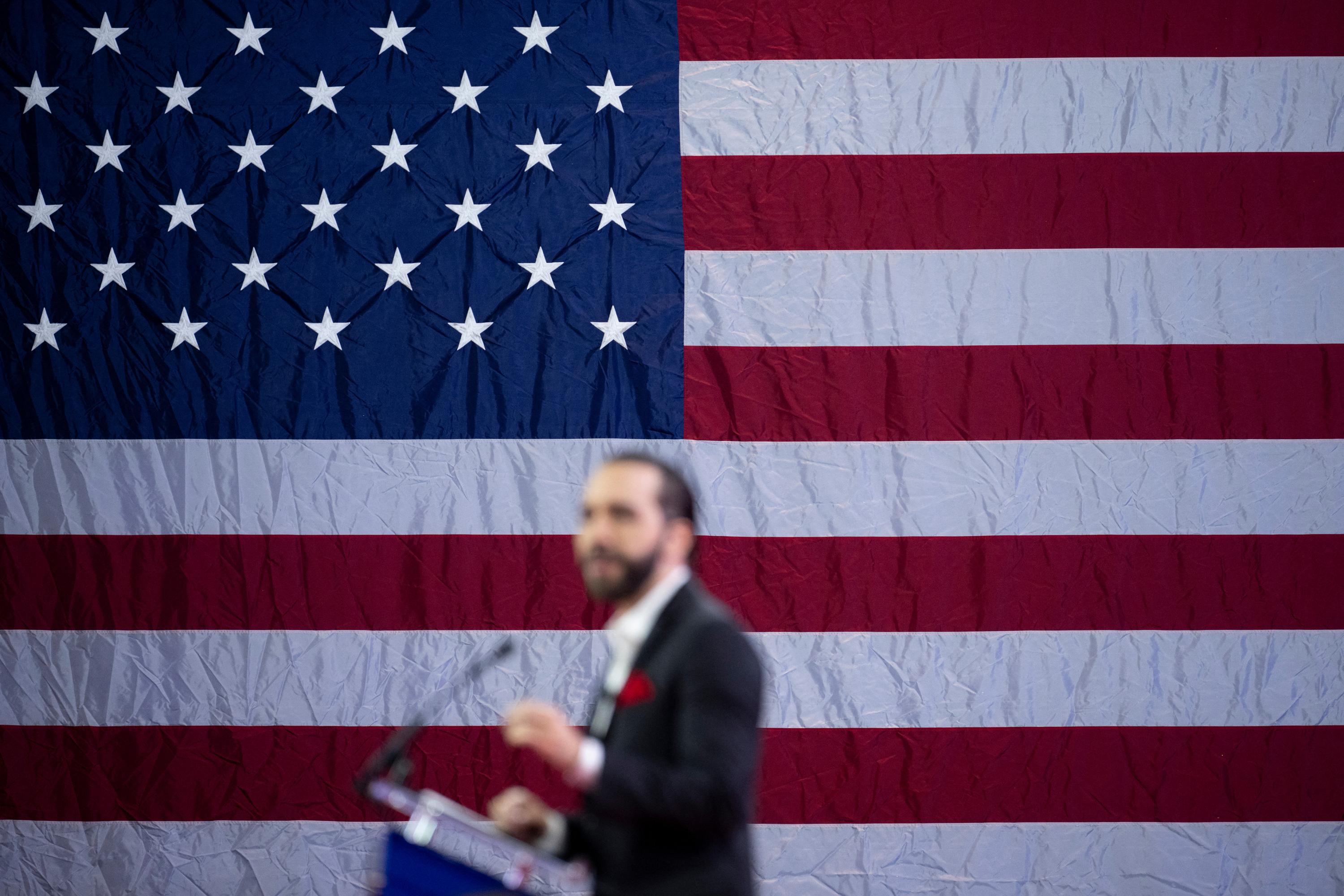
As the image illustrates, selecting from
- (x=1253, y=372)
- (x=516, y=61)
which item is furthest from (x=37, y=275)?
(x=1253, y=372)

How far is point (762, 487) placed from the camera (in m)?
2.54

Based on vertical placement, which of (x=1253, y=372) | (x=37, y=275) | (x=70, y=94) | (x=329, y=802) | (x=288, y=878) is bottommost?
(x=288, y=878)

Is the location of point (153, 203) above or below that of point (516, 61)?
below

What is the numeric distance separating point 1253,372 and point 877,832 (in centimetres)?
135

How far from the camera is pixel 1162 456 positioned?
2.54 meters

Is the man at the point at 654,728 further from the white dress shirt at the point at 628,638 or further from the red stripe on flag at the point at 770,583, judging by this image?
the red stripe on flag at the point at 770,583

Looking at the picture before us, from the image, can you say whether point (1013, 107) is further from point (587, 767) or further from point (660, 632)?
point (587, 767)

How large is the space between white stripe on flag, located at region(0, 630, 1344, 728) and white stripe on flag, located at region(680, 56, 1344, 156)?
1116 millimetres

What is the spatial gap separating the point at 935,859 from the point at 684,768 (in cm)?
164

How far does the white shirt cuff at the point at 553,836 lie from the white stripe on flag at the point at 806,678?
127 centimetres

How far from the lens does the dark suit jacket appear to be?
1.06 m

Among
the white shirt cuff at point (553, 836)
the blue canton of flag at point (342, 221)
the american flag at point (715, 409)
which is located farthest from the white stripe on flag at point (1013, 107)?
the white shirt cuff at point (553, 836)

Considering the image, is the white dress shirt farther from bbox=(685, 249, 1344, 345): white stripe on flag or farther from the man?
bbox=(685, 249, 1344, 345): white stripe on flag

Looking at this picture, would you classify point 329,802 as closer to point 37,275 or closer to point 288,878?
point 288,878
